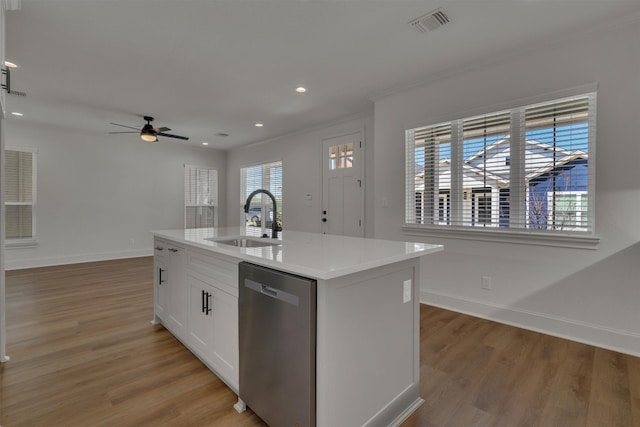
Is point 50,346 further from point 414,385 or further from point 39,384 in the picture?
point 414,385

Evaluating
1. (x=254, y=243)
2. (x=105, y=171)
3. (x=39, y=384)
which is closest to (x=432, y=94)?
(x=254, y=243)

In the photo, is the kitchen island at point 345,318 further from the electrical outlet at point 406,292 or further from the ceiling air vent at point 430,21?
the ceiling air vent at point 430,21

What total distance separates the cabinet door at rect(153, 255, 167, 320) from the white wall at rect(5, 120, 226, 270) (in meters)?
4.45

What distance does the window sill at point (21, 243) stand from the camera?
5.39 metres

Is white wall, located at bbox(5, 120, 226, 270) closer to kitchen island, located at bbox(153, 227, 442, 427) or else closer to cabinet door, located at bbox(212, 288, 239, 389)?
kitchen island, located at bbox(153, 227, 442, 427)

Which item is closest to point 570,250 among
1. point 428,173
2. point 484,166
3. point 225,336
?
point 484,166

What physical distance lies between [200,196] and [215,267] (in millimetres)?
6232

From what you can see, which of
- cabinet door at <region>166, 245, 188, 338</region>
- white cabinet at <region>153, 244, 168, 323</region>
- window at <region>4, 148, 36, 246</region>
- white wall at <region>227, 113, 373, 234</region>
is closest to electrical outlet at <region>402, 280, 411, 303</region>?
cabinet door at <region>166, 245, 188, 338</region>

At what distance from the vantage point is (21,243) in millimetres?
5492

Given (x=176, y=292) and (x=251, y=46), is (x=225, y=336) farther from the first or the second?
(x=251, y=46)

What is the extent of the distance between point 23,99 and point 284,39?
3969 millimetres

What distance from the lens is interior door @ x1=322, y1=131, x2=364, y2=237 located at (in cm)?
495

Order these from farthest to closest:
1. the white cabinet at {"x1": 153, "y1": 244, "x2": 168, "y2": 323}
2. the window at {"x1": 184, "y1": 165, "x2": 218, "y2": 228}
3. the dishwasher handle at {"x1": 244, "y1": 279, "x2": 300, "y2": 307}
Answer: the window at {"x1": 184, "y1": 165, "x2": 218, "y2": 228} < the white cabinet at {"x1": 153, "y1": 244, "x2": 168, "y2": 323} < the dishwasher handle at {"x1": 244, "y1": 279, "x2": 300, "y2": 307}

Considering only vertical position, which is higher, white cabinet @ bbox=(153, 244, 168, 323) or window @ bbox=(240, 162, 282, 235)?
window @ bbox=(240, 162, 282, 235)
